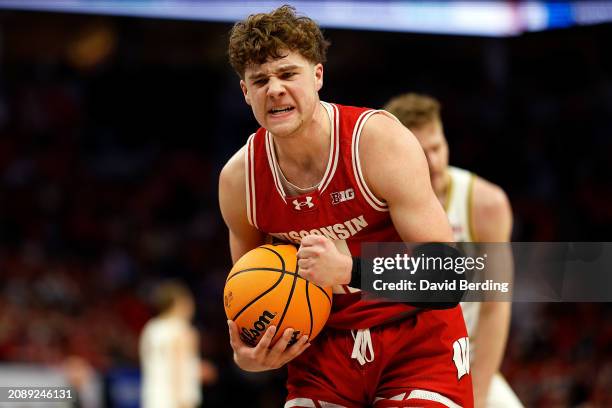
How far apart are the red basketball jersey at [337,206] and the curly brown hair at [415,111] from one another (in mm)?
1024

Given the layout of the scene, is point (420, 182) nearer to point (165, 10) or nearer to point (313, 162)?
point (313, 162)

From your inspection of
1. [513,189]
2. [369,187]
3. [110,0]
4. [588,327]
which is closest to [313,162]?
[369,187]

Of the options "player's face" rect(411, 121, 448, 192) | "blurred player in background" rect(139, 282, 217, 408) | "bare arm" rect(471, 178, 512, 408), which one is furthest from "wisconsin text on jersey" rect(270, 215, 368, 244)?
"blurred player in background" rect(139, 282, 217, 408)

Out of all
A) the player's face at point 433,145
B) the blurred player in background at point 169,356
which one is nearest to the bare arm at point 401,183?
the player's face at point 433,145

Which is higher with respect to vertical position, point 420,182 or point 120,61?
point 120,61

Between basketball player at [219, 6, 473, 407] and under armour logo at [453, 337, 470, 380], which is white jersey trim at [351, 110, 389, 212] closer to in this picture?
basketball player at [219, 6, 473, 407]

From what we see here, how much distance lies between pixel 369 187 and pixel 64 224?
11950mm

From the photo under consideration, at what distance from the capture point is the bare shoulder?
177 inches

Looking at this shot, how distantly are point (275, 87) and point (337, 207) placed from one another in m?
0.47

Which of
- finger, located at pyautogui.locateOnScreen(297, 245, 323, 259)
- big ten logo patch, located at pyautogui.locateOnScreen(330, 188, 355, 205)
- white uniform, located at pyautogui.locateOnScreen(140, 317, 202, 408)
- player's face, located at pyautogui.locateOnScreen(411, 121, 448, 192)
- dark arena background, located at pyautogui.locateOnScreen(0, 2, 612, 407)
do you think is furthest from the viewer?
dark arena background, located at pyautogui.locateOnScreen(0, 2, 612, 407)

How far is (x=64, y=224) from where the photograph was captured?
14.6m

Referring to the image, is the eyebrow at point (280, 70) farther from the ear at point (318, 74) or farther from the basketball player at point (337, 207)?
the ear at point (318, 74)

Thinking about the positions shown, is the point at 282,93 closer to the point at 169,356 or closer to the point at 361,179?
the point at 361,179

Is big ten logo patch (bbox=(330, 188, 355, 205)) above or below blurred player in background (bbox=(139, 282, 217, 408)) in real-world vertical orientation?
below
